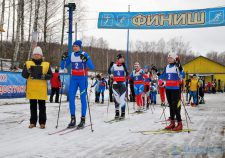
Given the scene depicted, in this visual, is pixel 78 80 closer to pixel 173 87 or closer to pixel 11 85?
pixel 173 87

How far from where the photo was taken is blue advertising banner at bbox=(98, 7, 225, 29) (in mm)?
20031

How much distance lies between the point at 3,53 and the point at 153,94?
30.3 metres

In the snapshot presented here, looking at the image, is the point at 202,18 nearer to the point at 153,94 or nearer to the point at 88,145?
the point at 153,94

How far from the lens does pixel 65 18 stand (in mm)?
41312

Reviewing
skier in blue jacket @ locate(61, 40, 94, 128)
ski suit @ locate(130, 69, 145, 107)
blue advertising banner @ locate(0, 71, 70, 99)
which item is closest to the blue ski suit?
skier in blue jacket @ locate(61, 40, 94, 128)

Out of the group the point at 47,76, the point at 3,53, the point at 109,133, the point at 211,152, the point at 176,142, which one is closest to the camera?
the point at 211,152

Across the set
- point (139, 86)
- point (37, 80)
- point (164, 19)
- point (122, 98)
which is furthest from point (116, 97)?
point (164, 19)

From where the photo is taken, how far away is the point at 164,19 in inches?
843

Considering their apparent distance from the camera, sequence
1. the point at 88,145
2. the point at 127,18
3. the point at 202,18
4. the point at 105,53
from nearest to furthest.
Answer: the point at 88,145 → the point at 202,18 → the point at 127,18 → the point at 105,53

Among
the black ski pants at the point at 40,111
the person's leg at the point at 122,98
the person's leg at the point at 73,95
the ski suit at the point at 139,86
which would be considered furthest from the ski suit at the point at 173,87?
the ski suit at the point at 139,86

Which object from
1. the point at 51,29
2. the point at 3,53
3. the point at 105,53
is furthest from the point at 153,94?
the point at 105,53

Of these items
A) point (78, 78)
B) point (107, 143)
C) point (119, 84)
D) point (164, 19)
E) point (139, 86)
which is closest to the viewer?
point (107, 143)

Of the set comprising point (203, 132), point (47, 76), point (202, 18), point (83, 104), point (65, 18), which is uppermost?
point (65, 18)

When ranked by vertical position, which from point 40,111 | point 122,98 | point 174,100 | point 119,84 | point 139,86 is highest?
point 119,84
